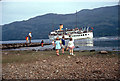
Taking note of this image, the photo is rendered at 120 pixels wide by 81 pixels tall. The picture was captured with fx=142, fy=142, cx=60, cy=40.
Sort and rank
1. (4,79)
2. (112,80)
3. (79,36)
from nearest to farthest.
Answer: (112,80), (4,79), (79,36)

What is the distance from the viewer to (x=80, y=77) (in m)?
6.36

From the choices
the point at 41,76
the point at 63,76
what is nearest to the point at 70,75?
the point at 63,76

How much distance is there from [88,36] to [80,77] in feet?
359

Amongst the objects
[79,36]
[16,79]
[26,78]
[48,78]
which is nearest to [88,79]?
[48,78]

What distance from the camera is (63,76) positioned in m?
6.57

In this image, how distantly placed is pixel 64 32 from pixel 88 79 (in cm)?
10738

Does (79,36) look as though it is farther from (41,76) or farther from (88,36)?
(41,76)

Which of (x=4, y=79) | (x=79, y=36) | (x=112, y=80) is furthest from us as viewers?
(x=79, y=36)

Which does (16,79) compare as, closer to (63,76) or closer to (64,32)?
(63,76)

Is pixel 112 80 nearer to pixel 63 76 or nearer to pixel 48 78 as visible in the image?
pixel 63 76

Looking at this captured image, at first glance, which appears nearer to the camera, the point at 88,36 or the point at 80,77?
the point at 80,77

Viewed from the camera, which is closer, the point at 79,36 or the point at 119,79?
the point at 119,79

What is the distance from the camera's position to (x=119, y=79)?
5867 mm

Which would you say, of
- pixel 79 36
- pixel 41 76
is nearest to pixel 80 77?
pixel 41 76
